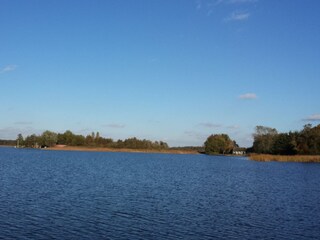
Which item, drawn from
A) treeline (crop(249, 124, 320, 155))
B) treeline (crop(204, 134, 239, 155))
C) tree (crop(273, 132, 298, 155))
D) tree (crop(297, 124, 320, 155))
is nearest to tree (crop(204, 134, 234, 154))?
treeline (crop(204, 134, 239, 155))

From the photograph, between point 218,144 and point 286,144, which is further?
point 218,144

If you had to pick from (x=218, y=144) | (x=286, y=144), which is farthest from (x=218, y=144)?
(x=286, y=144)

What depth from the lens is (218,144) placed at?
600ft

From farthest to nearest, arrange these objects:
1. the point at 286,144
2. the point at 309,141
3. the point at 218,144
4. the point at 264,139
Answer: the point at 218,144 < the point at 264,139 < the point at 286,144 < the point at 309,141

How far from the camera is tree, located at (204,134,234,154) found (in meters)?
182

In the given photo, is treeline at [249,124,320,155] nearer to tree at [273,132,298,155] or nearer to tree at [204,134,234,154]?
tree at [273,132,298,155]

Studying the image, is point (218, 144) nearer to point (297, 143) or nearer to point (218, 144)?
point (218, 144)

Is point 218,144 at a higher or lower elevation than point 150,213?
higher

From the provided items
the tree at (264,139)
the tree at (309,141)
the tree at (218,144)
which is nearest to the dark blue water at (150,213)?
the tree at (309,141)

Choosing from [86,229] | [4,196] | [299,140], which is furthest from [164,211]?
[299,140]

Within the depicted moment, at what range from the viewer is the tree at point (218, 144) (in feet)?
598

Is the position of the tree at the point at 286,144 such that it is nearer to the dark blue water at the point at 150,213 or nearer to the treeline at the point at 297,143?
the treeline at the point at 297,143

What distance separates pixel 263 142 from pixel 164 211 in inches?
5277

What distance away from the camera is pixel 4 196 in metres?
29.0
